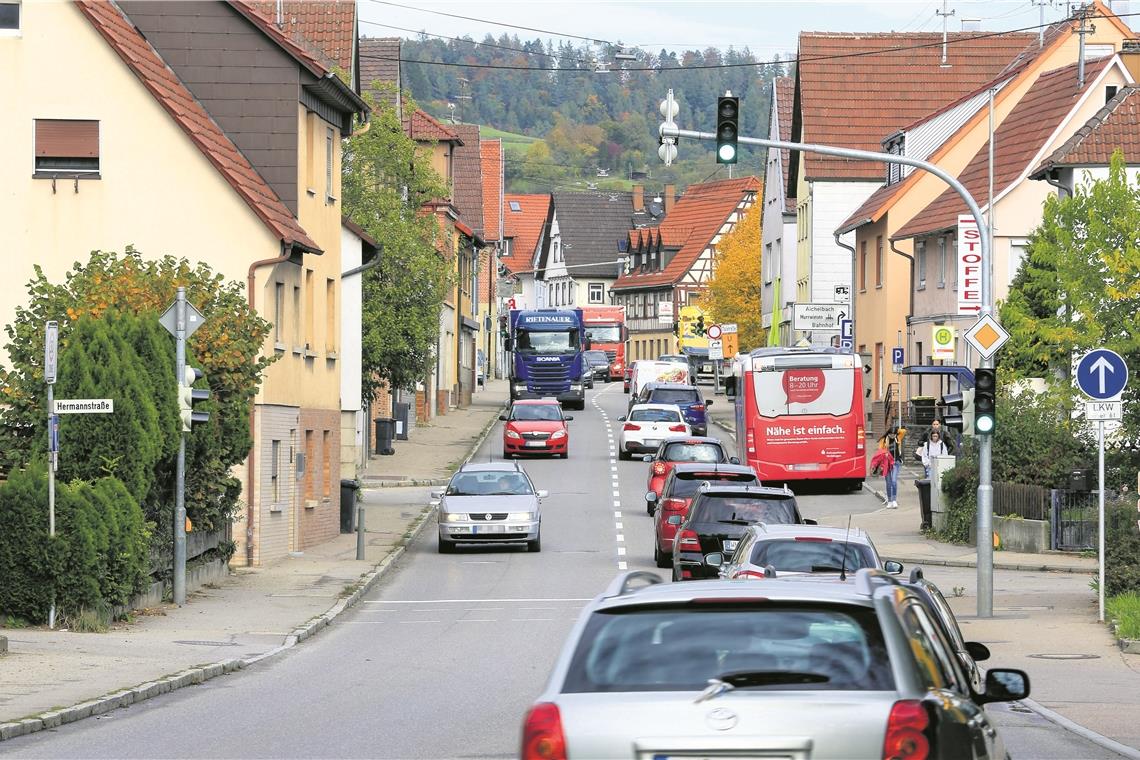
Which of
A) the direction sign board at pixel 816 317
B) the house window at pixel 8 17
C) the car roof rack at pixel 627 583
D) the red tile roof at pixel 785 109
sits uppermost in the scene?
the red tile roof at pixel 785 109

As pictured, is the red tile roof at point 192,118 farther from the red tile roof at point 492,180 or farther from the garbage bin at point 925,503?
the red tile roof at point 492,180

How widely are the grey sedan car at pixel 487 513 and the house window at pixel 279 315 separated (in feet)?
12.3

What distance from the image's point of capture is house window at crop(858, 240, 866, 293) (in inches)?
2501

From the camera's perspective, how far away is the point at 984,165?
5309 centimetres

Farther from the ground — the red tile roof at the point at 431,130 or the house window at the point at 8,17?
the red tile roof at the point at 431,130

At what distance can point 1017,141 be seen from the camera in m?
51.6

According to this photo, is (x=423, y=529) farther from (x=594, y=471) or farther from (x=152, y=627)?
(x=152, y=627)

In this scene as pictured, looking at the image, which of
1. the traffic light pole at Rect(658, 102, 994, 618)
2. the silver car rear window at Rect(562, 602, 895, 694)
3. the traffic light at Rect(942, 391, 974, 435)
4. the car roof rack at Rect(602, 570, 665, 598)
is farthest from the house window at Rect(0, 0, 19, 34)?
the silver car rear window at Rect(562, 602, 895, 694)

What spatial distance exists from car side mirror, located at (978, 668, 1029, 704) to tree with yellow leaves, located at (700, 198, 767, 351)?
73.0 meters

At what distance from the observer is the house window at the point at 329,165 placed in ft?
116

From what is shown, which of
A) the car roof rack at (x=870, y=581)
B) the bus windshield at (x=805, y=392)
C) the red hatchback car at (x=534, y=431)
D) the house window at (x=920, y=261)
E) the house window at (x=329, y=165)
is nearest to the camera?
the car roof rack at (x=870, y=581)

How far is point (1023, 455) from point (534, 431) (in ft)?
67.3

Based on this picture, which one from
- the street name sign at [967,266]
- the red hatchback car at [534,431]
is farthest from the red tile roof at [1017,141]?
the red hatchback car at [534,431]

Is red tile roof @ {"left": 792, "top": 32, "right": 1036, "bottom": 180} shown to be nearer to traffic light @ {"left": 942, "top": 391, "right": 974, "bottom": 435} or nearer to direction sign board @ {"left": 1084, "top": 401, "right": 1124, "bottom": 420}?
traffic light @ {"left": 942, "top": 391, "right": 974, "bottom": 435}
